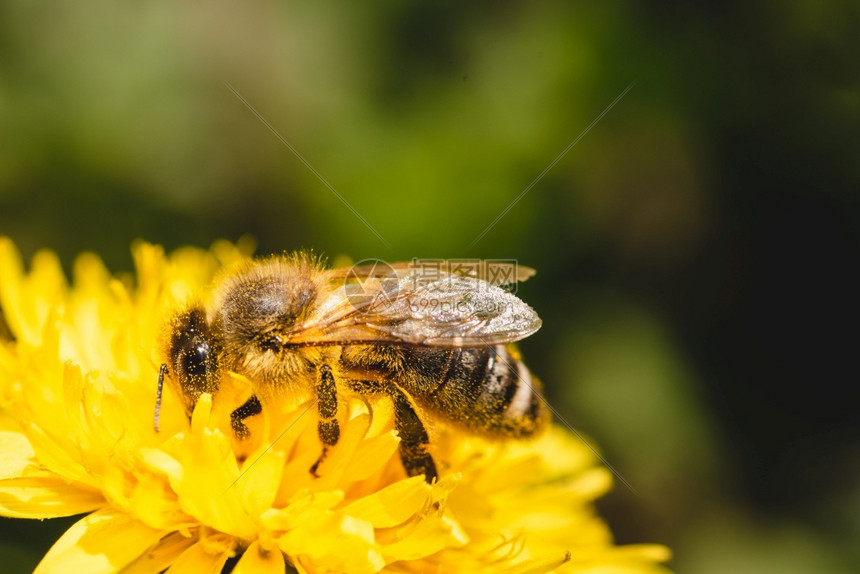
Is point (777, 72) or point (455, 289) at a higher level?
point (777, 72)

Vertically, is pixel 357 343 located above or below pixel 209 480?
above

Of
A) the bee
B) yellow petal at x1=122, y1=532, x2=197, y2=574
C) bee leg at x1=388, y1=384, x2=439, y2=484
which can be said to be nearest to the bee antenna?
the bee

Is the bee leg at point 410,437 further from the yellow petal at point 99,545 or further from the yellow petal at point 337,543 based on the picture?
the yellow petal at point 99,545

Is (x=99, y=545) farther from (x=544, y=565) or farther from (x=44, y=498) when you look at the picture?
(x=544, y=565)

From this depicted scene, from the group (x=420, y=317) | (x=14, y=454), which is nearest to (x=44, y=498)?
(x=14, y=454)

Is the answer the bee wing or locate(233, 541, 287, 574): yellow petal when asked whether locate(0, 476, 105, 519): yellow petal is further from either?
the bee wing

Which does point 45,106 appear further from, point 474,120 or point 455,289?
point 455,289

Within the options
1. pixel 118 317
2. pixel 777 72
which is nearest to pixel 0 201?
pixel 118 317
